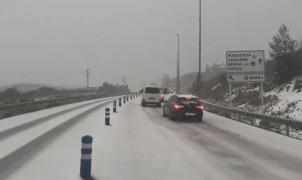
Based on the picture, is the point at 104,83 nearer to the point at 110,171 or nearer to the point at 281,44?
the point at 281,44

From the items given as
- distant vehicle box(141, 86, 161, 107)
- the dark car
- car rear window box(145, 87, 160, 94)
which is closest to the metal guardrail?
the dark car

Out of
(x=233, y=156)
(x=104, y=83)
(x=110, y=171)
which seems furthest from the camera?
(x=104, y=83)

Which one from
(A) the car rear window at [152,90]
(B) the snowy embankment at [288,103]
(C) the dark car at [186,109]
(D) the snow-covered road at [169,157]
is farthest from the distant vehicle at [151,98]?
(D) the snow-covered road at [169,157]

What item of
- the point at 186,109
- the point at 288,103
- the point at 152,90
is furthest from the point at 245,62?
the point at 152,90

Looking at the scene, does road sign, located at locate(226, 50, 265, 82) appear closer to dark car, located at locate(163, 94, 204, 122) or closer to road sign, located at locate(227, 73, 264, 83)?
road sign, located at locate(227, 73, 264, 83)

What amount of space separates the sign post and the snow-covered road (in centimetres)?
1338

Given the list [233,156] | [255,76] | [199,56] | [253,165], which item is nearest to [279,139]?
[233,156]

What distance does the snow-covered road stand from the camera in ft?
28.0

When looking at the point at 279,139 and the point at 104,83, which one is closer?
the point at 279,139

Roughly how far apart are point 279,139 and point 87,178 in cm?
910

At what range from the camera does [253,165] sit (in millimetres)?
9797

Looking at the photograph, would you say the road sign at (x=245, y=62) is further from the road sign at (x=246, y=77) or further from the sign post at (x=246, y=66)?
the road sign at (x=246, y=77)

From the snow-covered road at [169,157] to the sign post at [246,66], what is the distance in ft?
43.9

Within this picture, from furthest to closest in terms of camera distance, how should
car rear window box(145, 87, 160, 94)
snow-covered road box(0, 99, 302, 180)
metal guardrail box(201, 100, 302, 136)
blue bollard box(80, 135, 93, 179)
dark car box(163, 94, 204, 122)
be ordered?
car rear window box(145, 87, 160, 94) → dark car box(163, 94, 204, 122) → metal guardrail box(201, 100, 302, 136) → snow-covered road box(0, 99, 302, 180) → blue bollard box(80, 135, 93, 179)
